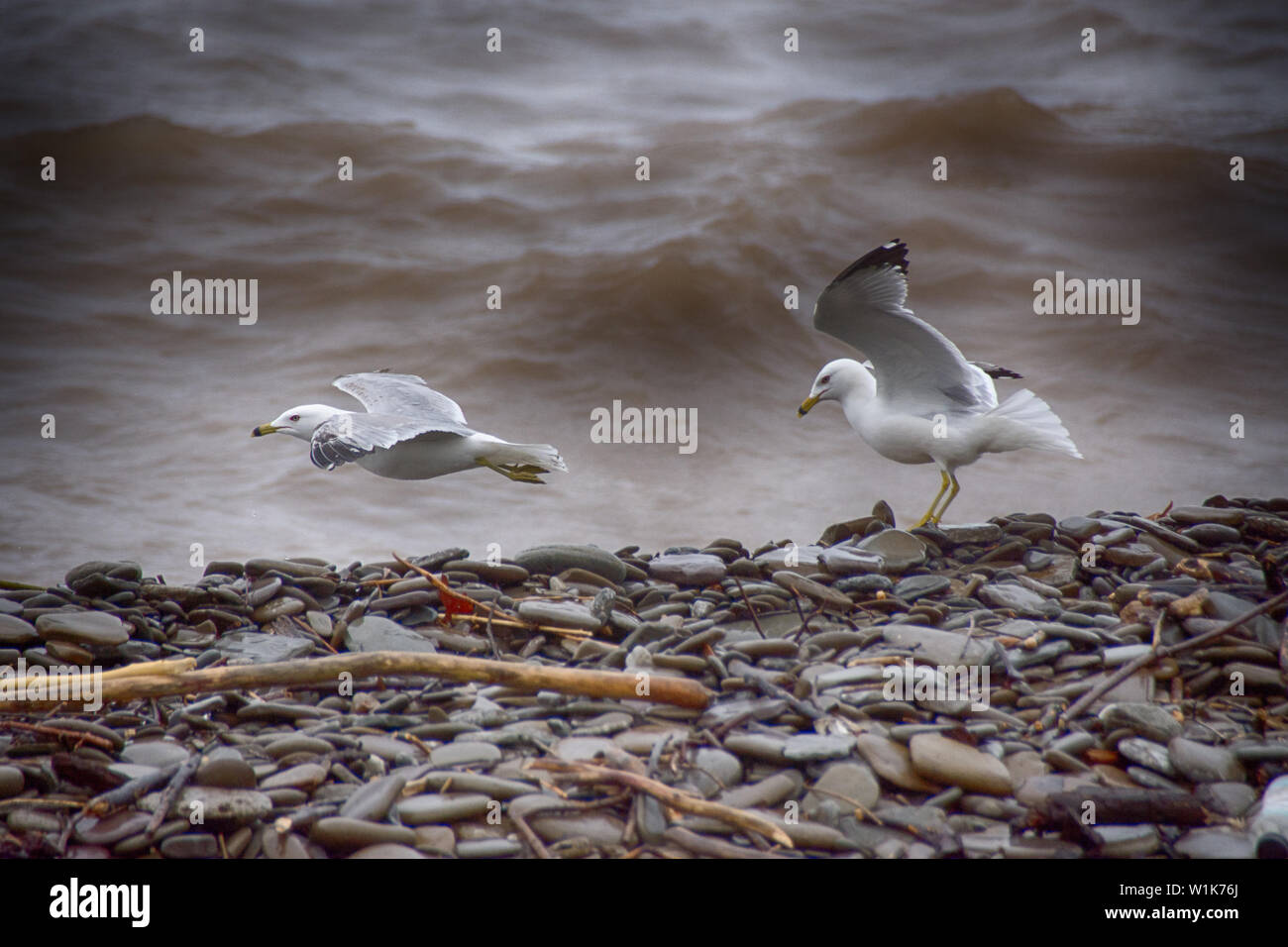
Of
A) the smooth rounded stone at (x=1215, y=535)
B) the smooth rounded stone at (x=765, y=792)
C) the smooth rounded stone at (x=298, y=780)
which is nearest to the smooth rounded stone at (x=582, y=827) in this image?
the smooth rounded stone at (x=765, y=792)

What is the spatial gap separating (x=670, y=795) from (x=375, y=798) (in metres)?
0.81

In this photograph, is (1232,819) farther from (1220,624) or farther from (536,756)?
(536,756)

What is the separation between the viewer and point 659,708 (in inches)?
132

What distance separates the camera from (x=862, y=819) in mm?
2922

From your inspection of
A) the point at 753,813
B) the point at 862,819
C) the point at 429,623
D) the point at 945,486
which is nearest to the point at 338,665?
the point at 429,623

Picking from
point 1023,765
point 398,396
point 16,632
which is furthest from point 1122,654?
point 16,632

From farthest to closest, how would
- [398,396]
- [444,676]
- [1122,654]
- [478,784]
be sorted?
1. [398,396]
2. [1122,654]
3. [444,676]
4. [478,784]

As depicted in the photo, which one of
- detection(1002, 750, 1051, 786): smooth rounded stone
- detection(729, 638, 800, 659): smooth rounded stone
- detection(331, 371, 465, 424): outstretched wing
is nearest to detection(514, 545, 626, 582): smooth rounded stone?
detection(331, 371, 465, 424): outstretched wing

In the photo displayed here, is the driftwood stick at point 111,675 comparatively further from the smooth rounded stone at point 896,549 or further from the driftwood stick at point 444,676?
the smooth rounded stone at point 896,549

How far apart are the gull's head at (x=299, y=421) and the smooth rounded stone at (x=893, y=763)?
319 centimetres

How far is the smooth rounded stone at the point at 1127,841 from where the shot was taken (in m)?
2.83

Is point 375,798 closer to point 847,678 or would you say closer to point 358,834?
point 358,834

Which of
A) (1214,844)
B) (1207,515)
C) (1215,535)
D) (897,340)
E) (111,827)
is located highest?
(897,340)

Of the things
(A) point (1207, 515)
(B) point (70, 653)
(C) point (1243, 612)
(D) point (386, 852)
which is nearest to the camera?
(D) point (386, 852)
